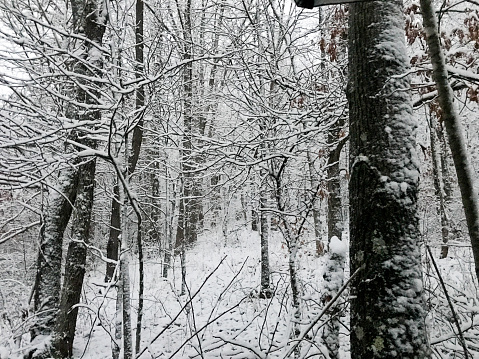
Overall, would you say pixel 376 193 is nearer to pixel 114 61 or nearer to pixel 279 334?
pixel 114 61

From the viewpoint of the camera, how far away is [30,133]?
3.66 meters

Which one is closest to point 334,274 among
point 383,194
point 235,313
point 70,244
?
point 383,194

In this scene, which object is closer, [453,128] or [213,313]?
[453,128]

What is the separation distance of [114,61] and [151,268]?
40.7ft

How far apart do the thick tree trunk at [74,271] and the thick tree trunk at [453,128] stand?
5115mm

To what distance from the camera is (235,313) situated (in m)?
7.35

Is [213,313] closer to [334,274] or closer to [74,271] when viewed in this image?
[74,271]

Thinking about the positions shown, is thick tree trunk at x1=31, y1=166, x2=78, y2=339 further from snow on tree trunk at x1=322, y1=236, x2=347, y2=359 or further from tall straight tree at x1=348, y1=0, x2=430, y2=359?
tall straight tree at x1=348, y1=0, x2=430, y2=359

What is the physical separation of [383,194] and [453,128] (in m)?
0.88

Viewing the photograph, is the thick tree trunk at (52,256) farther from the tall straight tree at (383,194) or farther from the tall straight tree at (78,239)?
the tall straight tree at (383,194)

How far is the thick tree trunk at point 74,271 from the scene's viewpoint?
201 inches

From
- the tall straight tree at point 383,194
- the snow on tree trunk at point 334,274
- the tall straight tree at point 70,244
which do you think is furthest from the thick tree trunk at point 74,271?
the tall straight tree at point 383,194

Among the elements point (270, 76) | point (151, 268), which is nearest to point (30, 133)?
point (270, 76)

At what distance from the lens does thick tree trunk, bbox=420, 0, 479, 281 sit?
116 centimetres
